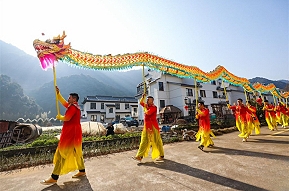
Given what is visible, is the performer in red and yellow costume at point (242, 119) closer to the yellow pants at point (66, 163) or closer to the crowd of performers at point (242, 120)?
the crowd of performers at point (242, 120)

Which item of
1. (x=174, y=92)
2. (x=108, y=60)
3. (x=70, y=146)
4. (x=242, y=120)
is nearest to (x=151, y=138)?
(x=70, y=146)

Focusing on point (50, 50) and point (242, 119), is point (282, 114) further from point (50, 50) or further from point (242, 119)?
point (50, 50)

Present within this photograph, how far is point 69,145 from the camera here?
358 centimetres

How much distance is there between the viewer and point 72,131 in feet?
12.0

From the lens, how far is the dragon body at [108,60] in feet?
12.8

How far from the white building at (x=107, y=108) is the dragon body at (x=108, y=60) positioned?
109ft

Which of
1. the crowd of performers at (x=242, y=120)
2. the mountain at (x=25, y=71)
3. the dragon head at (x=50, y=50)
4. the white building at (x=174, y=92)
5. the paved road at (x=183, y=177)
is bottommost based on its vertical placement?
the paved road at (x=183, y=177)

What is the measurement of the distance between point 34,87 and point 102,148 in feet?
381

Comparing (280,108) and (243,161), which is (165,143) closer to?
(243,161)

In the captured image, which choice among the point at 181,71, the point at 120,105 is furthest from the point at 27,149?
the point at 120,105

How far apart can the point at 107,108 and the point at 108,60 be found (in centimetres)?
3578

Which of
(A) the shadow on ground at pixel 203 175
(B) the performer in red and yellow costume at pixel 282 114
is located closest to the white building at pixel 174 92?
(B) the performer in red and yellow costume at pixel 282 114

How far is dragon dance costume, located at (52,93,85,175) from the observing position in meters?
3.49

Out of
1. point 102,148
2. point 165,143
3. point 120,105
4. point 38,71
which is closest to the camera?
point 102,148
